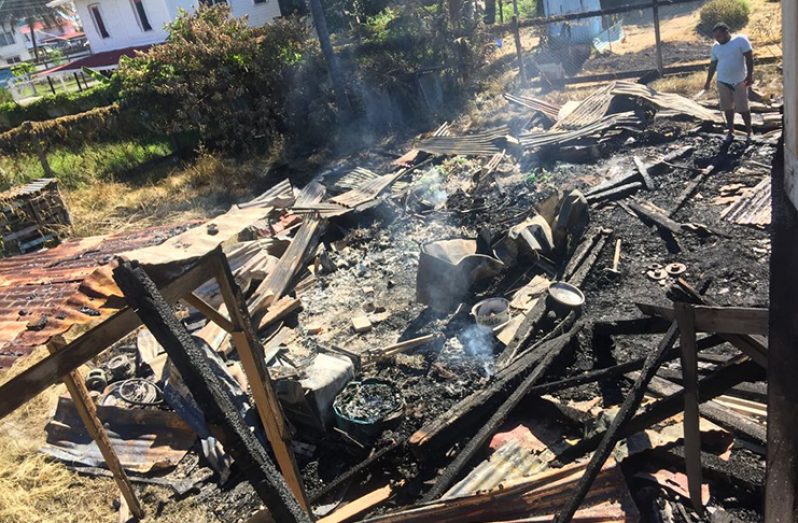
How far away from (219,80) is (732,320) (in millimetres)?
15716

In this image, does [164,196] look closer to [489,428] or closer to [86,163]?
[86,163]

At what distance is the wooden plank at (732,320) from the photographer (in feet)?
10.1

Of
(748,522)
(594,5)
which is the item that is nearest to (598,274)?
(748,522)

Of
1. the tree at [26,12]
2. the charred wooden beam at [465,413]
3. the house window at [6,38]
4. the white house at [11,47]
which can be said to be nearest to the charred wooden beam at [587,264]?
the charred wooden beam at [465,413]

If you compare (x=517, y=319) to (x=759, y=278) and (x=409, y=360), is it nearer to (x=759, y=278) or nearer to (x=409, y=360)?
(x=409, y=360)

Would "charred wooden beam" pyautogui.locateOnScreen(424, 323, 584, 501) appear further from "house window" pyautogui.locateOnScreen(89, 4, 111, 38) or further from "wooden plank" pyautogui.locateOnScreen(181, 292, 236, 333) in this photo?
"house window" pyautogui.locateOnScreen(89, 4, 111, 38)

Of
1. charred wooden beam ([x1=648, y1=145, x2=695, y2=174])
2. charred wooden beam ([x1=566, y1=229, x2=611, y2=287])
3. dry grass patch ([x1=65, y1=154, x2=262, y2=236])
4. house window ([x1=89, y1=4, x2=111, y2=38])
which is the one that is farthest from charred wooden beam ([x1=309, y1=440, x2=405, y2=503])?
house window ([x1=89, y1=4, x2=111, y2=38])

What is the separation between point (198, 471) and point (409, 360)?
2.85 meters

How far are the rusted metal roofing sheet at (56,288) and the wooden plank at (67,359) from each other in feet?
0.54

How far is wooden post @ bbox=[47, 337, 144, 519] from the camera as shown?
5253 mm

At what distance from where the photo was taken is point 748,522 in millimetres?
3963

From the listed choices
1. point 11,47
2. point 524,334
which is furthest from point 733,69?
point 11,47

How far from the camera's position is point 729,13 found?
19.6 meters

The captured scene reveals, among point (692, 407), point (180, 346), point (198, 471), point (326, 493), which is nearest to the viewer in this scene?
point (180, 346)
